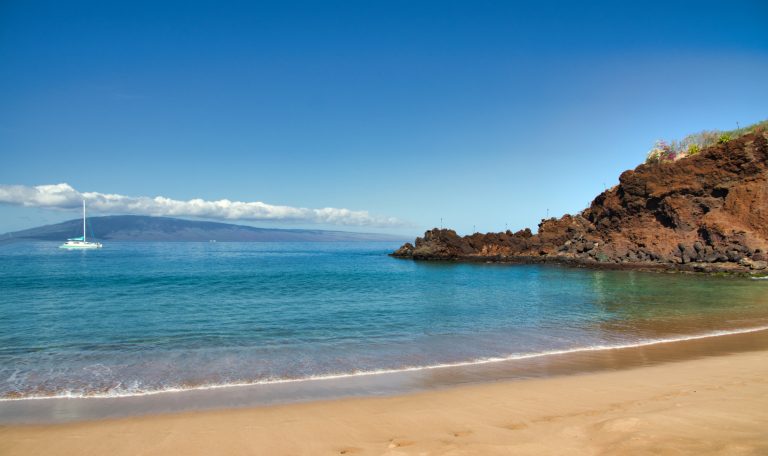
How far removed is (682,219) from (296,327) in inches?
1563

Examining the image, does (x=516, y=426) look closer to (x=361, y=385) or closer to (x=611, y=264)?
(x=361, y=385)

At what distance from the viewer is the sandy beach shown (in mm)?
5047

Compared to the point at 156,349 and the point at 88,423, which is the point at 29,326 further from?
the point at 88,423

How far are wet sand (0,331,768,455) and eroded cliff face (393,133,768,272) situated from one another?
3486cm

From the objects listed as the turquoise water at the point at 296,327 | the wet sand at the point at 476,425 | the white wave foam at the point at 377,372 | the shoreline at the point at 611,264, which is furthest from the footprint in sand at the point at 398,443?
the shoreline at the point at 611,264

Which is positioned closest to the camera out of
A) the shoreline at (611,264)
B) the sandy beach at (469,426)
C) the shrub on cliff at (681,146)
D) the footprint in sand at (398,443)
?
the sandy beach at (469,426)

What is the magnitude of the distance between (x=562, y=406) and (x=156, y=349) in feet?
31.0

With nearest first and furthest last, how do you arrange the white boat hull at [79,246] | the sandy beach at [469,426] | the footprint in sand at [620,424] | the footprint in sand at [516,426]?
the sandy beach at [469,426] < the footprint in sand at [620,424] < the footprint in sand at [516,426] < the white boat hull at [79,246]

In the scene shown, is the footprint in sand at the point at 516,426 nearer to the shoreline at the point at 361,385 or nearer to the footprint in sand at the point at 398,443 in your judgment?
the footprint in sand at the point at 398,443

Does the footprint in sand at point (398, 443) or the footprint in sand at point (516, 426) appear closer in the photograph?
the footprint in sand at point (398, 443)

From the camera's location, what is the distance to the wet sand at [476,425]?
199 inches

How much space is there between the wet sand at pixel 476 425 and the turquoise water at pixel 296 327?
210 cm

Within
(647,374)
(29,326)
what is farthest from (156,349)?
(647,374)

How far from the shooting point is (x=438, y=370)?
9.23 metres
